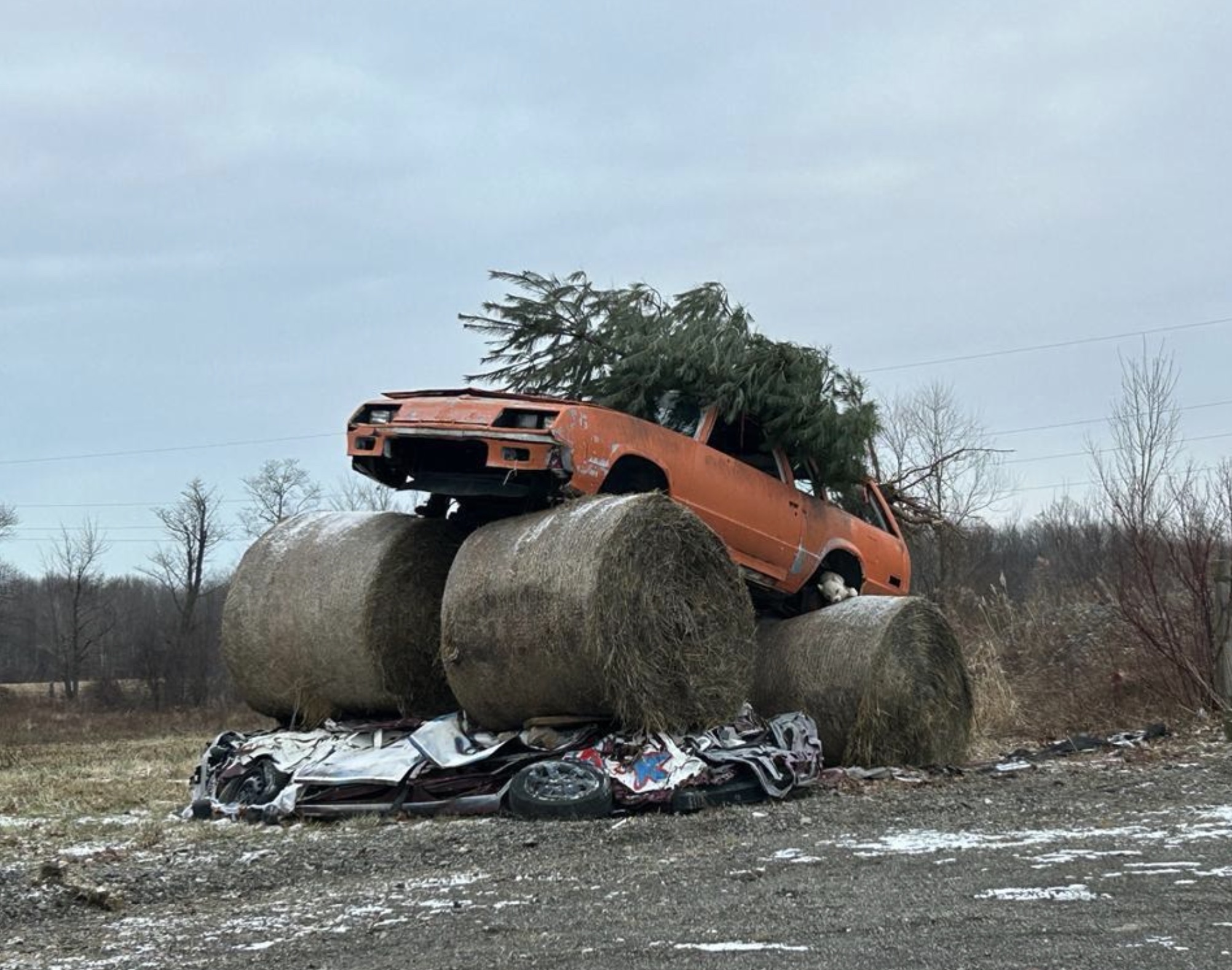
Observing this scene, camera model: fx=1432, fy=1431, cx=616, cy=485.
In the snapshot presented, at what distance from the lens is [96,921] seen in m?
5.79

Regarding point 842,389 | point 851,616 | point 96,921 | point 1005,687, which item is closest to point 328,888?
point 96,921

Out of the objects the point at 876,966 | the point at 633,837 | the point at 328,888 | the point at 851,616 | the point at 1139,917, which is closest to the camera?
the point at 876,966

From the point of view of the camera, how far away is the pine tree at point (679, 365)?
420 inches

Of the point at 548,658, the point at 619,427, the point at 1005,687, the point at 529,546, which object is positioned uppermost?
the point at 619,427

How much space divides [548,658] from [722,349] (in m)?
3.34

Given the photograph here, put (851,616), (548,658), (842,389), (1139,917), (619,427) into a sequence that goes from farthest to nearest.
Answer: (842,389) → (851,616) → (619,427) → (548,658) → (1139,917)

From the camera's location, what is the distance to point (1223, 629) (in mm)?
12875

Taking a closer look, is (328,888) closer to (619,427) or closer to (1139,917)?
(1139,917)

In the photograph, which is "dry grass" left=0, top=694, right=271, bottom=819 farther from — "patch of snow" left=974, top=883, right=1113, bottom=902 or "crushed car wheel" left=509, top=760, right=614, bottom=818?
"patch of snow" left=974, top=883, right=1113, bottom=902

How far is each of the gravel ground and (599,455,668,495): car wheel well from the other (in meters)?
2.43

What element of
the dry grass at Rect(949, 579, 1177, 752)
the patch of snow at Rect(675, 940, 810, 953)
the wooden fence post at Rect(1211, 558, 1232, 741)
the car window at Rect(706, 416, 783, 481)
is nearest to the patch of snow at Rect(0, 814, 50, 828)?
the patch of snow at Rect(675, 940, 810, 953)

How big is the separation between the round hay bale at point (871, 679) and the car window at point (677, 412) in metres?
1.71

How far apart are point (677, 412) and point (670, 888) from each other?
533 centimetres

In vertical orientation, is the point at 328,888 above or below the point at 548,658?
below
